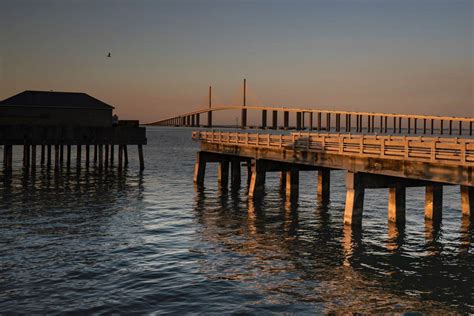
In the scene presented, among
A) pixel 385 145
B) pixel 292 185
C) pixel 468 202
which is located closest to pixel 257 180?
pixel 292 185

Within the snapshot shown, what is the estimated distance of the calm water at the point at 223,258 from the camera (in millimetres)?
17484

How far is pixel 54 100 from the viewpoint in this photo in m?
65.4

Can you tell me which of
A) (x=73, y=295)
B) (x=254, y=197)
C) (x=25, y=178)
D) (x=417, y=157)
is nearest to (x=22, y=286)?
(x=73, y=295)

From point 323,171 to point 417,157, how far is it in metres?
14.2

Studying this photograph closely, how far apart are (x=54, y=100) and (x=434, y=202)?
4927cm

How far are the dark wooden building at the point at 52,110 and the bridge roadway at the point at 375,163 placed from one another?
2963 cm

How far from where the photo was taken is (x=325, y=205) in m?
38.5

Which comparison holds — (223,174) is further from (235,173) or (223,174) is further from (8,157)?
(8,157)

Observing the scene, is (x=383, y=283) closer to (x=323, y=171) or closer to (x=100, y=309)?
(x=100, y=309)

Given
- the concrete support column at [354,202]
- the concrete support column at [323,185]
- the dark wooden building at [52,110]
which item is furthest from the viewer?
the dark wooden building at [52,110]

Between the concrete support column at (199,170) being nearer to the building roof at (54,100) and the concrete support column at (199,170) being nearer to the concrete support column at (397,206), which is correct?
the building roof at (54,100)

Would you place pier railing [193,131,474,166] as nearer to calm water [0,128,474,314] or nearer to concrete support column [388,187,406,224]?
concrete support column [388,187,406,224]

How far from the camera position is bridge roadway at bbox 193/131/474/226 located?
988 inches

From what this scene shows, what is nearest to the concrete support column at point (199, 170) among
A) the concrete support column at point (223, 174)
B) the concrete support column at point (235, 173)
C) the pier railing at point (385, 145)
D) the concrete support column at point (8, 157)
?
the concrete support column at point (223, 174)
